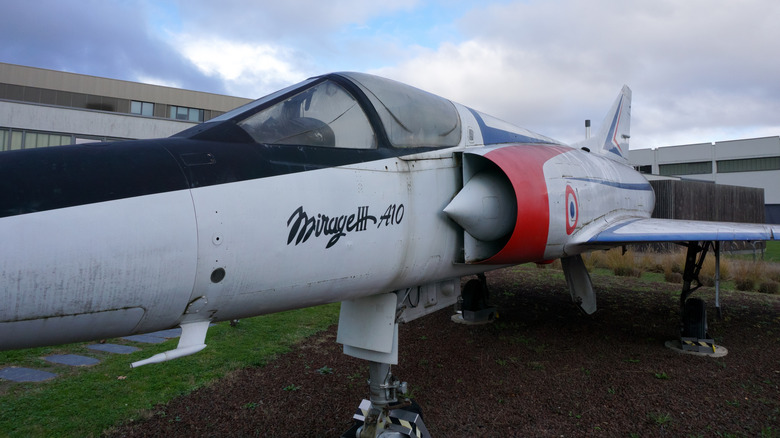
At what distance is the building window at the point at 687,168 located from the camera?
1617 inches

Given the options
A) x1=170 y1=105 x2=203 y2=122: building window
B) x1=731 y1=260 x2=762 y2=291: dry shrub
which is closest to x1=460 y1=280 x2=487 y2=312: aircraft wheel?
x1=731 y1=260 x2=762 y2=291: dry shrub

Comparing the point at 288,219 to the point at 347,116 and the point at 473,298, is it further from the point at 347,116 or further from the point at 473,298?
the point at 473,298

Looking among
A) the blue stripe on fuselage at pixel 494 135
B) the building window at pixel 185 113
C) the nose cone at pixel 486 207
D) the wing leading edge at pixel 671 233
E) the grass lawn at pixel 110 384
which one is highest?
the building window at pixel 185 113

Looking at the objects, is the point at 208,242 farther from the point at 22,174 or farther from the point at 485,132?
the point at 485,132

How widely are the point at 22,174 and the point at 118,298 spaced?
A: 0.52 meters

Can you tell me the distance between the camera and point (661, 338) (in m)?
6.28

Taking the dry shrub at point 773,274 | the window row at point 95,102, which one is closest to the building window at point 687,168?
the dry shrub at point 773,274

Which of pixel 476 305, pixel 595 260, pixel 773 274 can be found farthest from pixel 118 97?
pixel 773 274

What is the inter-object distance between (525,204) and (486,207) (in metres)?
0.34

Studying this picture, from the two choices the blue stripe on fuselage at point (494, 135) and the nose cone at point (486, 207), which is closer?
the nose cone at point (486, 207)

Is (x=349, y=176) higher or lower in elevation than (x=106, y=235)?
higher

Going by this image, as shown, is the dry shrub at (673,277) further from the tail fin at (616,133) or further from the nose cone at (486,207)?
the nose cone at (486,207)

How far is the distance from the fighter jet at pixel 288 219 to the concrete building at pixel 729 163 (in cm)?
3927

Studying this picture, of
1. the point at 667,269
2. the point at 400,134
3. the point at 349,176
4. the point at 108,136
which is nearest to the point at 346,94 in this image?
the point at 400,134
